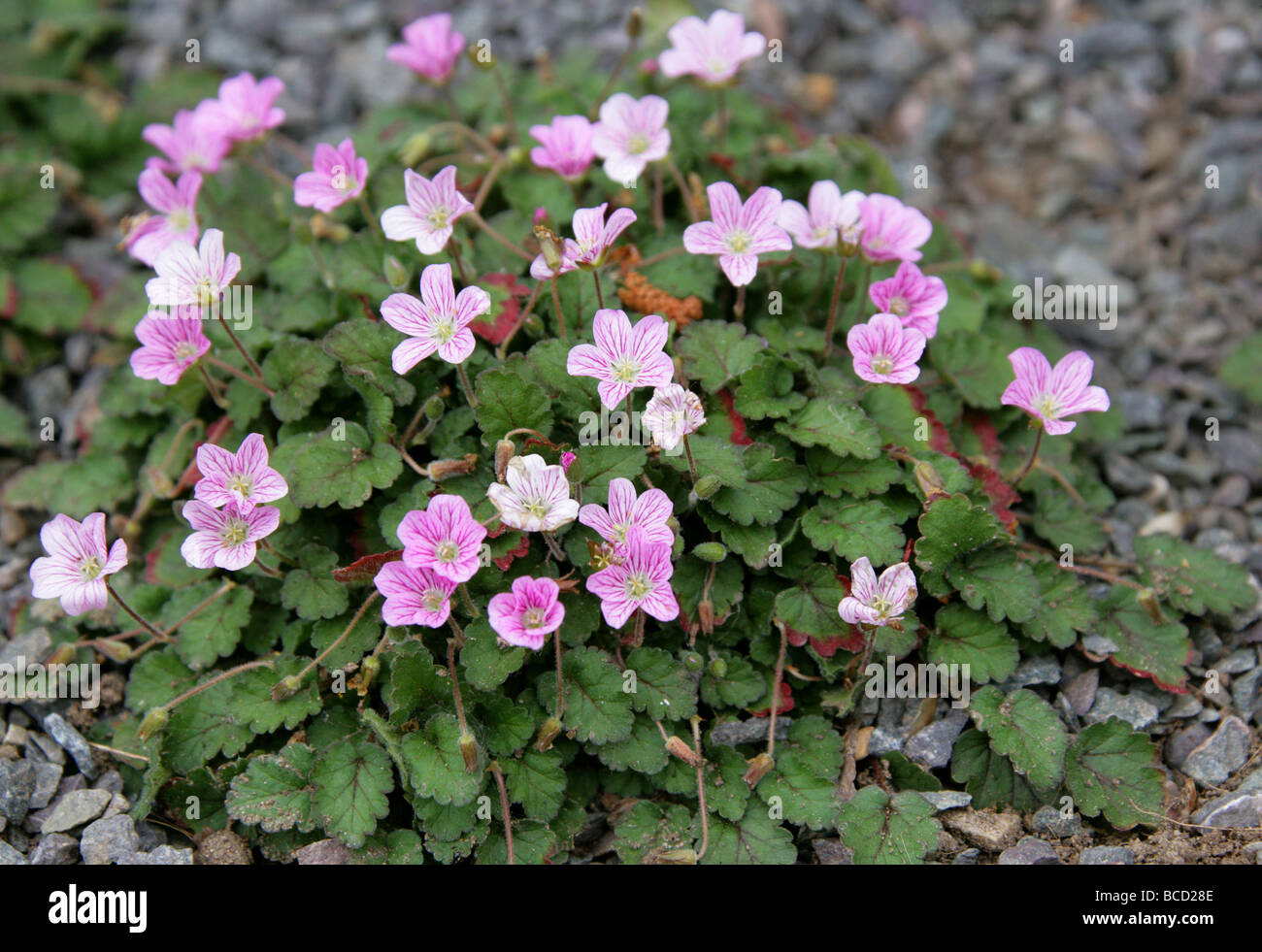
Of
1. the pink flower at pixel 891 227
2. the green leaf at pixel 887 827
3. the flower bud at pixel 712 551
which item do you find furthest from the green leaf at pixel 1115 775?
the pink flower at pixel 891 227

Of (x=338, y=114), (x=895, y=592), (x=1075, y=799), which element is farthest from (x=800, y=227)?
(x=338, y=114)

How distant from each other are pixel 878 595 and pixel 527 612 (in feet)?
3.23

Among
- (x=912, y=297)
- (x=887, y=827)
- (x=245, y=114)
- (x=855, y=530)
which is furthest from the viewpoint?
(x=245, y=114)

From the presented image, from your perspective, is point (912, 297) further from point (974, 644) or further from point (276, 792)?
point (276, 792)

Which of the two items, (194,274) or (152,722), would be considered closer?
(152,722)

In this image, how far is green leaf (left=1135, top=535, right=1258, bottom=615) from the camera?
3504mm

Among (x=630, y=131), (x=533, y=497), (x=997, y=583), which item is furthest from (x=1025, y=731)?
(x=630, y=131)

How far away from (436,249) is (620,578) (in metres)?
1.19

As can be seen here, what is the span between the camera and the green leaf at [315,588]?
3.27 m

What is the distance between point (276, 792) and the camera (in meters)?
3.08

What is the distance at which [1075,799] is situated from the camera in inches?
126

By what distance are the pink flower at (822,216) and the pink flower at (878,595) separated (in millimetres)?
1182

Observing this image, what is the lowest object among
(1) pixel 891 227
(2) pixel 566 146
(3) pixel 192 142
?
(1) pixel 891 227

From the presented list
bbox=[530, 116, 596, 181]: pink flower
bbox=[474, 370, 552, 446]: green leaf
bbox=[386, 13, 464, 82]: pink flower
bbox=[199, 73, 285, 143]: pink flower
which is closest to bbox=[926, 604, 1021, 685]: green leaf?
bbox=[474, 370, 552, 446]: green leaf
